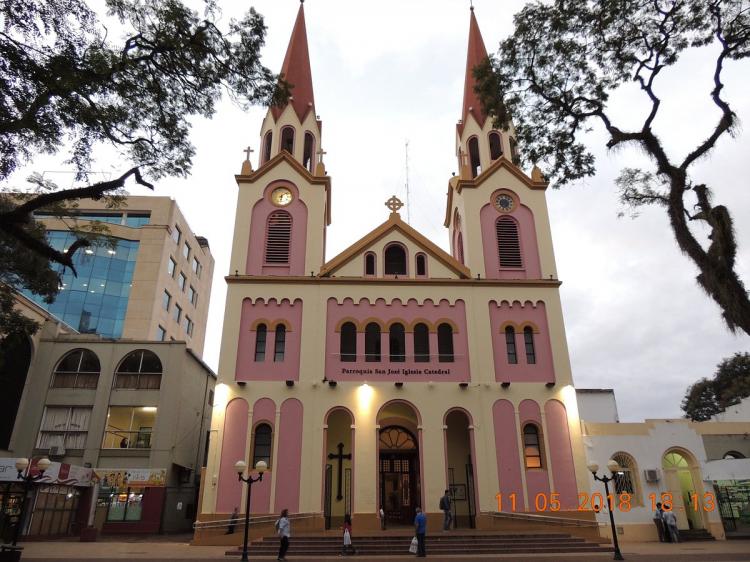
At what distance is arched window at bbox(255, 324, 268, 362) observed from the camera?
23406 mm

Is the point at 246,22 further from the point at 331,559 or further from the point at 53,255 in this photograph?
the point at 331,559

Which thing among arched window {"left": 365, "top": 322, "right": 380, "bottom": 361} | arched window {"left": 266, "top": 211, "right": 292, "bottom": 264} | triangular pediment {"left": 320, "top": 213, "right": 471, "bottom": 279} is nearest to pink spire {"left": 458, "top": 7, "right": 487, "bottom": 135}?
triangular pediment {"left": 320, "top": 213, "right": 471, "bottom": 279}

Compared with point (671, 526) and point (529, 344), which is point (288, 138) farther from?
point (671, 526)

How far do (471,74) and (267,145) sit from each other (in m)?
11.7

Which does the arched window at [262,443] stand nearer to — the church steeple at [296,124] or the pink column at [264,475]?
the pink column at [264,475]

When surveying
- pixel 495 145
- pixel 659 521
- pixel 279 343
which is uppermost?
pixel 495 145

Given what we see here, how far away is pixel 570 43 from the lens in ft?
44.1

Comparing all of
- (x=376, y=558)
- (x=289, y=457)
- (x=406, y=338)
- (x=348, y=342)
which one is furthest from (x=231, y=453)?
(x=406, y=338)

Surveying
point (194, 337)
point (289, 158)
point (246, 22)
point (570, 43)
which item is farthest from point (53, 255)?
point (194, 337)

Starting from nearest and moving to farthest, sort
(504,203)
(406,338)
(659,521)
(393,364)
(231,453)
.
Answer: (659,521) < (231,453) < (393,364) < (406,338) < (504,203)

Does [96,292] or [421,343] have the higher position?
[96,292]

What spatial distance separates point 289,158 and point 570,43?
16708 mm

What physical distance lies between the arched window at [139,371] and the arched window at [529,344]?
1907 cm
